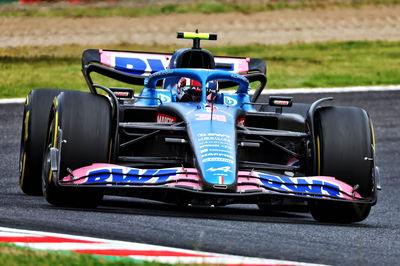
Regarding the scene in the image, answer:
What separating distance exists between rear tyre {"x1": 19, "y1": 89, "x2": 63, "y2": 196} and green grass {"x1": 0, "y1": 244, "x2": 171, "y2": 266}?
12.7 ft

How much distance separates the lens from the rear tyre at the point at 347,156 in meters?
8.82

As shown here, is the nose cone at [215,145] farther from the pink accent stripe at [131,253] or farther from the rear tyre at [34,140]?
the pink accent stripe at [131,253]

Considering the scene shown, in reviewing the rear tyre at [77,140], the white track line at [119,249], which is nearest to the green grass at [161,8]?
the rear tyre at [77,140]

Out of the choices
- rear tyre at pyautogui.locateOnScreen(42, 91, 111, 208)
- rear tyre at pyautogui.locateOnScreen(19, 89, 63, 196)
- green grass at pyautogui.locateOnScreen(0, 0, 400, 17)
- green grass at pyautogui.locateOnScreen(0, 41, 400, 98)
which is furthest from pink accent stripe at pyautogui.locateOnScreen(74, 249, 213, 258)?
green grass at pyautogui.locateOnScreen(0, 0, 400, 17)

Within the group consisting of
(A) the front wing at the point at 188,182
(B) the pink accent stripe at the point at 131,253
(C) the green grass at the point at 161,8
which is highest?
(C) the green grass at the point at 161,8

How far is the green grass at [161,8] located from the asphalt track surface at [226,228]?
67.0ft

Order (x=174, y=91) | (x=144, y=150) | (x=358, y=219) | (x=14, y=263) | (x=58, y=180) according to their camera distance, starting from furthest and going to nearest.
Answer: (x=174, y=91)
(x=144, y=150)
(x=358, y=219)
(x=58, y=180)
(x=14, y=263)

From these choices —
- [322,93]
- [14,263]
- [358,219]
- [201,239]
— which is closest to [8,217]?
[201,239]

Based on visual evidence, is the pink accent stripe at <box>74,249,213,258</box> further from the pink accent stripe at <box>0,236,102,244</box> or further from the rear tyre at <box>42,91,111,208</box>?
the rear tyre at <box>42,91,111,208</box>

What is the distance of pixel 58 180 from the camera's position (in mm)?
8406

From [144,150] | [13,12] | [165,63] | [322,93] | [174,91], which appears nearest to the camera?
[144,150]

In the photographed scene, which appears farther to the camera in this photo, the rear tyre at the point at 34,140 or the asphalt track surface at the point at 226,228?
the rear tyre at the point at 34,140

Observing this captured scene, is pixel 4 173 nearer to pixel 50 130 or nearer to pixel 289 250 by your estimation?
pixel 50 130

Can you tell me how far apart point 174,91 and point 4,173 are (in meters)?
2.92
